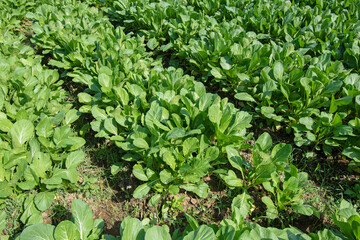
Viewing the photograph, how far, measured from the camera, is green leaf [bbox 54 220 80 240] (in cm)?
183

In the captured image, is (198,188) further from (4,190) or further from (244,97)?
(4,190)

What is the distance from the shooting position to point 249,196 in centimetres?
247

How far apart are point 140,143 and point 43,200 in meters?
0.95

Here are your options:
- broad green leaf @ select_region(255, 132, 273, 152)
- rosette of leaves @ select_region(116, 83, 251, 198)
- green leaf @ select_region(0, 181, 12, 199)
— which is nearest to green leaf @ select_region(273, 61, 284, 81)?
rosette of leaves @ select_region(116, 83, 251, 198)

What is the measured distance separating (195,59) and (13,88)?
237cm

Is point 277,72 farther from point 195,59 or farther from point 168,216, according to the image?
point 168,216

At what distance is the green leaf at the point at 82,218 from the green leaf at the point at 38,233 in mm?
173

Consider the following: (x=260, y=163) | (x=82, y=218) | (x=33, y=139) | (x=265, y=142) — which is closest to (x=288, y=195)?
(x=260, y=163)

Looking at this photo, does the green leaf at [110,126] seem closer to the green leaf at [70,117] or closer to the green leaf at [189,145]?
the green leaf at [70,117]

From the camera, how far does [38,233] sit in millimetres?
1831

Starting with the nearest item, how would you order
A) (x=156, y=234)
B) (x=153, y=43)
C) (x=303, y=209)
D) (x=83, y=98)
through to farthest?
(x=156, y=234) < (x=303, y=209) < (x=83, y=98) < (x=153, y=43)

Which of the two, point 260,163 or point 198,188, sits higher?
point 260,163

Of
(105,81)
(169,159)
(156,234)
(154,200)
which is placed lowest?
(154,200)

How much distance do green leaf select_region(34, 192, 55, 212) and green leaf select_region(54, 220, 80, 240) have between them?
0.59m
